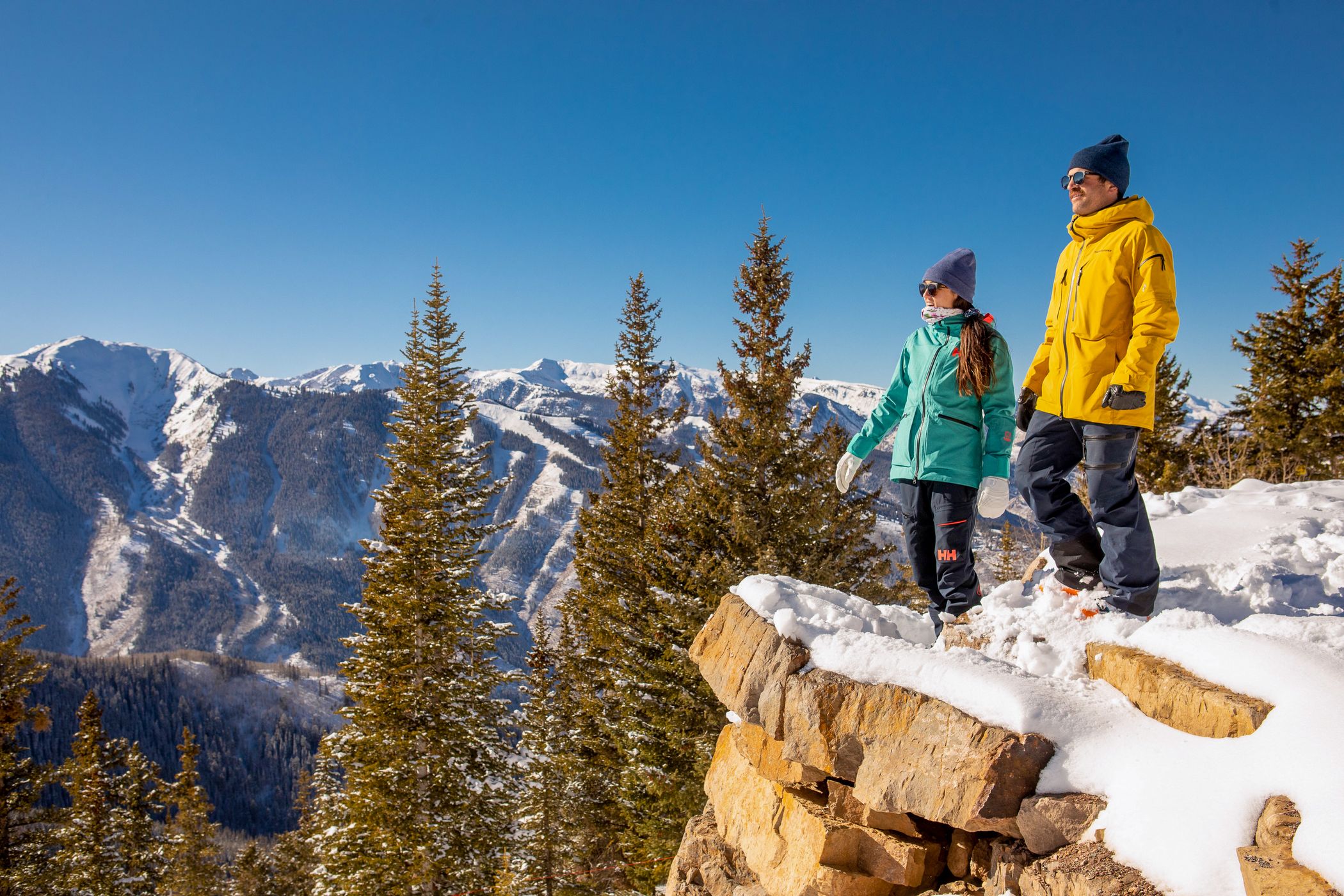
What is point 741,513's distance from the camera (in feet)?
37.1

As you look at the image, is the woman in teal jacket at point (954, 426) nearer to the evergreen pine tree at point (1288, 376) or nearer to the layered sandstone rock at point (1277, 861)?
the layered sandstone rock at point (1277, 861)

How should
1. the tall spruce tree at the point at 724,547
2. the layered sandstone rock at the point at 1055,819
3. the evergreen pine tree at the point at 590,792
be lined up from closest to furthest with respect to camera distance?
the layered sandstone rock at the point at 1055,819
the tall spruce tree at the point at 724,547
the evergreen pine tree at the point at 590,792

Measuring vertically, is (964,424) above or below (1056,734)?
above

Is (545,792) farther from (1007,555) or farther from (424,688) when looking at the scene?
(1007,555)

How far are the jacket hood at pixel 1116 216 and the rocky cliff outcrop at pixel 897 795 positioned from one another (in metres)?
2.49

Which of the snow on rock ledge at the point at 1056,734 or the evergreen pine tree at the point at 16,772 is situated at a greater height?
the snow on rock ledge at the point at 1056,734

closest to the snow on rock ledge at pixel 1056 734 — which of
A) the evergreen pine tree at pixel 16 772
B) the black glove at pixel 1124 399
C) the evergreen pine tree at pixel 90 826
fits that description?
the black glove at pixel 1124 399

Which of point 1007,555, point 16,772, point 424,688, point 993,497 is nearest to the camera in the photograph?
point 993,497

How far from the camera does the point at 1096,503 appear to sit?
404 centimetres

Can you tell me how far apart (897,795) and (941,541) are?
74.7 inches

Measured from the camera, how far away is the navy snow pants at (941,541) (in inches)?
189

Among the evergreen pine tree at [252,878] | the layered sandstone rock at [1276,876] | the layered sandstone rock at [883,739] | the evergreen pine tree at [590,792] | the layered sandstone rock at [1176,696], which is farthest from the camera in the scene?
the evergreen pine tree at [252,878]

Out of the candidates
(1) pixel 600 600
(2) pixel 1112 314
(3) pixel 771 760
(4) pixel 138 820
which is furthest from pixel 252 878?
(2) pixel 1112 314

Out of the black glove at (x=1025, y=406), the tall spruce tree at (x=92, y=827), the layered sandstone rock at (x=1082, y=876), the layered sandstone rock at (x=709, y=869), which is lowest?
the tall spruce tree at (x=92, y=827)
